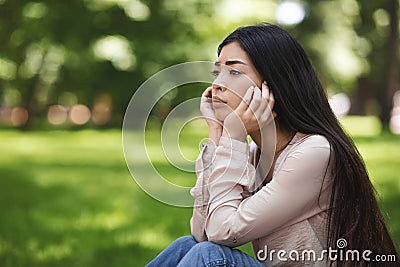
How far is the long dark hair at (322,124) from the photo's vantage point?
1.98 m

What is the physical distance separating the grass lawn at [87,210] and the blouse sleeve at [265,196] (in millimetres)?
543

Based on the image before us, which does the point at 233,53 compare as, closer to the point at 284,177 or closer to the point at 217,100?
the point at 217,100

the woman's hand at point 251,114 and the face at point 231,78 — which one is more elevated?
the face at point 231,78

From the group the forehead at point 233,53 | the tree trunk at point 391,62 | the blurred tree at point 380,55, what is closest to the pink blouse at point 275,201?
the forehead at point 233,53

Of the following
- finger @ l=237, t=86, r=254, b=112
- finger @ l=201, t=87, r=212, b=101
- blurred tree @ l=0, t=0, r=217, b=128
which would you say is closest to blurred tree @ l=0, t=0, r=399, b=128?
blurred tree @ l=0, t=0, r=217, b=128

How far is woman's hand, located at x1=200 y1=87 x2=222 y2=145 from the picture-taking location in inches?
83.0

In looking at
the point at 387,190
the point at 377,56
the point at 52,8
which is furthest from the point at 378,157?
the point at 377,56

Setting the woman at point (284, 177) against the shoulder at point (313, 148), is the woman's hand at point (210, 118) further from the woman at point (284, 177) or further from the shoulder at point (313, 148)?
the shoulder at point (313, 148)

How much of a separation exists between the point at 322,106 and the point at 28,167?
7.25 m

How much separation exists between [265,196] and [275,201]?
0.03m

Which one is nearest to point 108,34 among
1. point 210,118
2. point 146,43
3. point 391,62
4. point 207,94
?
point 146,43

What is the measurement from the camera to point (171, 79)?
240 centimetres

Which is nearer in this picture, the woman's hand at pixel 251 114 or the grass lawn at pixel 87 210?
the woman's hand at pixel 251 114

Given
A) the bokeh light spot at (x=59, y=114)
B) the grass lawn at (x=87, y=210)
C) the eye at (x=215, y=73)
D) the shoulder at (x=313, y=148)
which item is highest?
the eye at (x=215, y=73)
